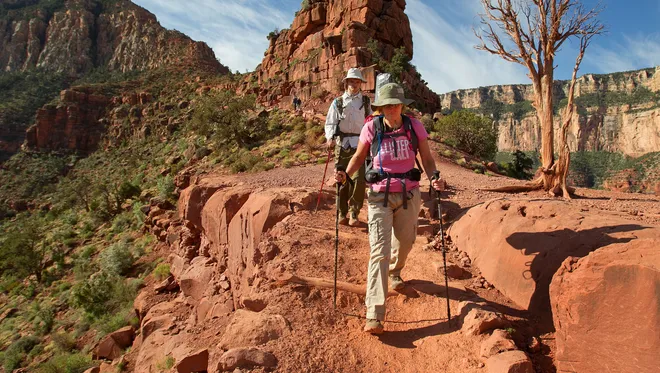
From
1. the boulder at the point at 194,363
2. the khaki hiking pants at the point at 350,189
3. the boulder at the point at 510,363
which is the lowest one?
the boulder at the point at 194,363

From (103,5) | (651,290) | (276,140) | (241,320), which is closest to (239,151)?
(276,140)

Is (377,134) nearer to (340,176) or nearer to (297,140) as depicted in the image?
(340,176)

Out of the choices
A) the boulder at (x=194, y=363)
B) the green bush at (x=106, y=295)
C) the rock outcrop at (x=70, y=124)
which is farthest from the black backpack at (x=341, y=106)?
the rock outcrop at (x=70, y=124)

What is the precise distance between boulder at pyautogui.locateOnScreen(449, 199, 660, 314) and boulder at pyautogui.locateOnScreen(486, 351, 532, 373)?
0.86 metres

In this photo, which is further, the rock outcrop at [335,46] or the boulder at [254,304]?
the rock outcrop at [335,46]

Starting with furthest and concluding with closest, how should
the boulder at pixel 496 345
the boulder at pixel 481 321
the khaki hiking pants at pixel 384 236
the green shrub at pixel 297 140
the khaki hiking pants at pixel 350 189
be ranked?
the green shrub at pixel 297 140
the khaki hiking pants at pixel 350 189
the khaki hiking pants at pixel 384 236
the boulder at pixel 481 321
the boulder at pixel 496 345

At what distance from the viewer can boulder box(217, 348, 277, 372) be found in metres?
3.05

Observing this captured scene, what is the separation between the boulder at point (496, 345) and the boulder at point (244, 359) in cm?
167

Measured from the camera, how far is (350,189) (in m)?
5.98

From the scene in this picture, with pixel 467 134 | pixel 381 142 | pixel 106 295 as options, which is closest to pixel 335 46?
pixel 467 134

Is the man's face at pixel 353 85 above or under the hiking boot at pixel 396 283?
above

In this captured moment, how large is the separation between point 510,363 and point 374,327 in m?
1.12

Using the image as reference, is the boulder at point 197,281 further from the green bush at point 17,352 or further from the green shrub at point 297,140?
the green shrub at point 297,140

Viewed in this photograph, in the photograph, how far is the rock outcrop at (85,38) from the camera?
79.9 meters
